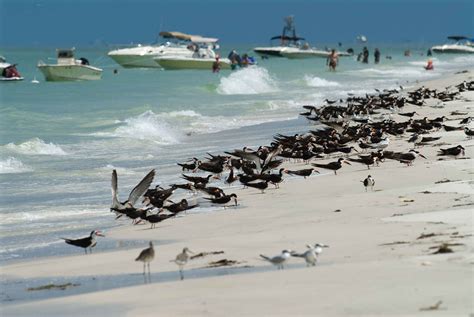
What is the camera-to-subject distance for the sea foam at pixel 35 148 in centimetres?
2195

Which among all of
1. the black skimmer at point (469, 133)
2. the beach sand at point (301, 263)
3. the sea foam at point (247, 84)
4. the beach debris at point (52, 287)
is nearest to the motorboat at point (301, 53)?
the sea foam at point (247, 84)

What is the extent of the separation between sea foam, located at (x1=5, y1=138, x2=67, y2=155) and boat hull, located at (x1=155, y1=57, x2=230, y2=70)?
1989 inches

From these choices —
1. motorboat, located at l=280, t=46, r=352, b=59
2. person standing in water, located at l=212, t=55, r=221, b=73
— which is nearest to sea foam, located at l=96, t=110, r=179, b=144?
person standing in water, located at l=212, t=55, r=221, b=73

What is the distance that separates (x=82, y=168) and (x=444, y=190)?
8.89m

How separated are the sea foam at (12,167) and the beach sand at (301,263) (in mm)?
7019

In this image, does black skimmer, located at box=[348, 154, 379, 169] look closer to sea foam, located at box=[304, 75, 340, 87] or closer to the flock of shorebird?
the flock of shorebird

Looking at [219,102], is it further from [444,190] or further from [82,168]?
[444,190]

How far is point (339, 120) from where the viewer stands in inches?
967

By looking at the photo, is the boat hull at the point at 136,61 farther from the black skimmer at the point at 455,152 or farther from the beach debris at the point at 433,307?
the beach debris at the point at 433,307

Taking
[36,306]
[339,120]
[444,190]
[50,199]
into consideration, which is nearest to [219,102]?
[339,120]

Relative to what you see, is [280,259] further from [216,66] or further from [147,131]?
[216,66]

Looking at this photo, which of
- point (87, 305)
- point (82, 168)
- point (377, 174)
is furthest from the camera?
point (82, 168)

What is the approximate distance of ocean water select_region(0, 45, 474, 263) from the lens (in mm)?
12604

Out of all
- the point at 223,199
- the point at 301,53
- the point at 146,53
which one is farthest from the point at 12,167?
the point at 301,53
